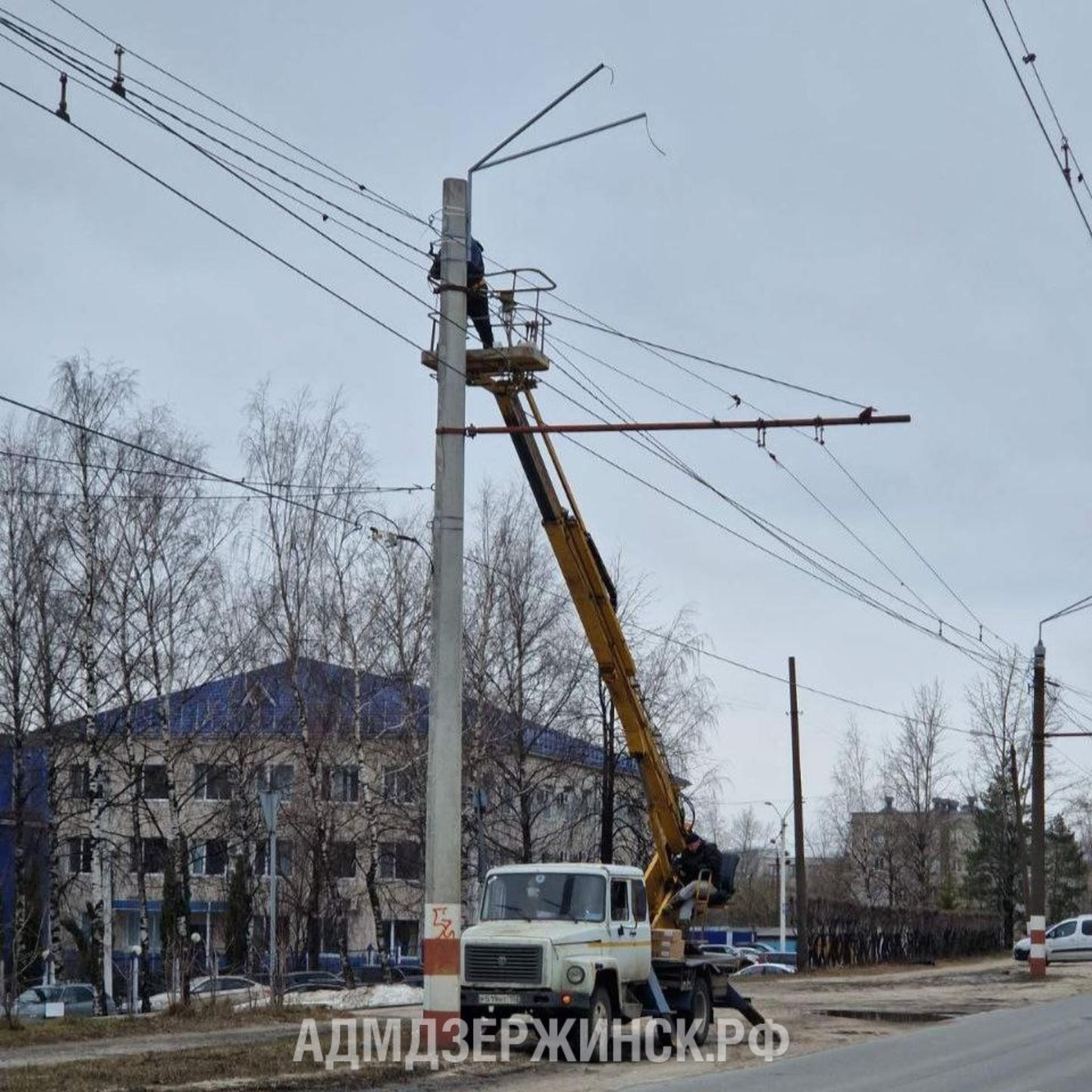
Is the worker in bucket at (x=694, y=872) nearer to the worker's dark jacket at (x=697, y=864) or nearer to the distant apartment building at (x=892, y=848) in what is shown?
the worker's dark jacket at (x=697, y=864)

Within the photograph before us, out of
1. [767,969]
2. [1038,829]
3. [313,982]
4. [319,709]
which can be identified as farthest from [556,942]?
[767,969]

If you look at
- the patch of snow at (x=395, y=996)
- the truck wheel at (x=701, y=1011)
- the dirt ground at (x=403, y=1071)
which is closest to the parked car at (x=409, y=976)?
the patch of snow at (x=395, y=996)

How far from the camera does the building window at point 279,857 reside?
51719 millimetres

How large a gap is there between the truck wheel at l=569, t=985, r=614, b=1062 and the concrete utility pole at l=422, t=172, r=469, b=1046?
1894mm

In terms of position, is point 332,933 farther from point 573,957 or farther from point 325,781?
point 573,957

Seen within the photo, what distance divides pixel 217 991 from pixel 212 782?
60.2 ft

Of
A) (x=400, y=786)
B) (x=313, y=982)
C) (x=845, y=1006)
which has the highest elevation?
(x=400, y=786)

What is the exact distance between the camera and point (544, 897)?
66.8ft

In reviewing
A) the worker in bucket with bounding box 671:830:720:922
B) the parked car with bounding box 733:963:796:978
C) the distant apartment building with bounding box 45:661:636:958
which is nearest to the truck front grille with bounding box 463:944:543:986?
the worker in bucket with bounding box 671:830:720:922

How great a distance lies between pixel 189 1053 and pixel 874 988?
76.7 feet

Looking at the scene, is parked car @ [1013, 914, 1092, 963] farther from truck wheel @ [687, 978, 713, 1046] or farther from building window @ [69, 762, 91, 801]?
truck wheel @ [687, 978, 713, 1046]

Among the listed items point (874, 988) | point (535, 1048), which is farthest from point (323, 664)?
point (535, 1048)

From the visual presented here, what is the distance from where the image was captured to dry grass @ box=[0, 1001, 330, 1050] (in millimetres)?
19562

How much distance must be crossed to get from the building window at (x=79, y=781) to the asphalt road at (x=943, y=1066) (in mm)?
20879
